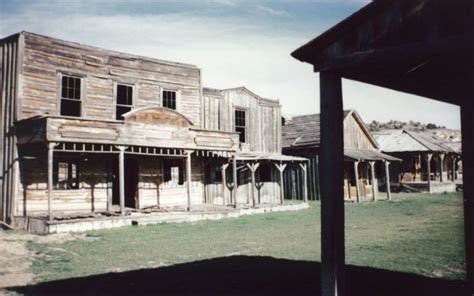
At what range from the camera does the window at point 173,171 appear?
70.9 ft

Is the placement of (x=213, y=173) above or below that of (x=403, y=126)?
A: below

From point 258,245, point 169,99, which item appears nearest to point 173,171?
point 169,99

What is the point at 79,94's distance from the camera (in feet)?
61.4

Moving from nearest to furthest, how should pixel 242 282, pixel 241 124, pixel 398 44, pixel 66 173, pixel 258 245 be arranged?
pixel 398 44 < pixel 242 282 < pixel 258 245 < pixel 66 173 < pixel 241 124

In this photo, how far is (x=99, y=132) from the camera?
16.4 m

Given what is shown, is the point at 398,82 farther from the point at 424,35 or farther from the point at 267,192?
the point at 267,192

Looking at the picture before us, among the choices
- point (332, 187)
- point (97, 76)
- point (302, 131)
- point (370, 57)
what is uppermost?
point (97, 76)

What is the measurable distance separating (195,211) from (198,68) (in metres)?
8.46

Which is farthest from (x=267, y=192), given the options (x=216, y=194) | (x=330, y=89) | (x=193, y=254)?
(x=330, y=89)

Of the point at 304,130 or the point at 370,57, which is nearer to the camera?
the point at 370,57

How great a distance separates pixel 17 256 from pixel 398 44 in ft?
34.0

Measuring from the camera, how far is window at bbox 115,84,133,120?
788 inches

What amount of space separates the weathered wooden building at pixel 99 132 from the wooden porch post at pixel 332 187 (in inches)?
506

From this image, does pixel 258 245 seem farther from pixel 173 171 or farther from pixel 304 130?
pixel 304 130
